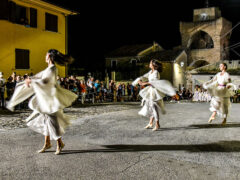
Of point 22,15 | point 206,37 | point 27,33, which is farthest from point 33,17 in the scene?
point 206,37

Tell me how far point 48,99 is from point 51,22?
18256 mm

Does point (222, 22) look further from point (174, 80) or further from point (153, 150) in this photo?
point (153, 150)

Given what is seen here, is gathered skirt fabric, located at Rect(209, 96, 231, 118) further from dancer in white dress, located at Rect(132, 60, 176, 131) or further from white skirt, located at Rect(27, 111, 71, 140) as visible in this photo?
white skirt, located at Rect(27, 111, 71, 140)

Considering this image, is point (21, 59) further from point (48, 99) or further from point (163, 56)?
point (163, 56)

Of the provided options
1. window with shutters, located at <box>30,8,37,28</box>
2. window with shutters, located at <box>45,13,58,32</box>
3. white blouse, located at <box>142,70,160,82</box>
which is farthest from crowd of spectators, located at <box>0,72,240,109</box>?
white blouse, located at <box>142,70,160,82</box>

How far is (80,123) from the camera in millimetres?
9094

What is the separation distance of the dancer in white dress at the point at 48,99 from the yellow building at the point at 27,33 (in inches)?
565

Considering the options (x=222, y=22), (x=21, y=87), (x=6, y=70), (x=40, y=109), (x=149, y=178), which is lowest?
(x=149, y=178)

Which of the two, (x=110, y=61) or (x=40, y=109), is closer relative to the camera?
(x=40, y=109)

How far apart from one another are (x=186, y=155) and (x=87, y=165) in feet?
6.05

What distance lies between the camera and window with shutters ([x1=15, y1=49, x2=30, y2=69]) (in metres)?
19.5

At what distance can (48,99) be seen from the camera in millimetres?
5250

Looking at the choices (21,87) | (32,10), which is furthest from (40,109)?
(32,10)

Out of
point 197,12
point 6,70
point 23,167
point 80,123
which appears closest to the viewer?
point 23,167
